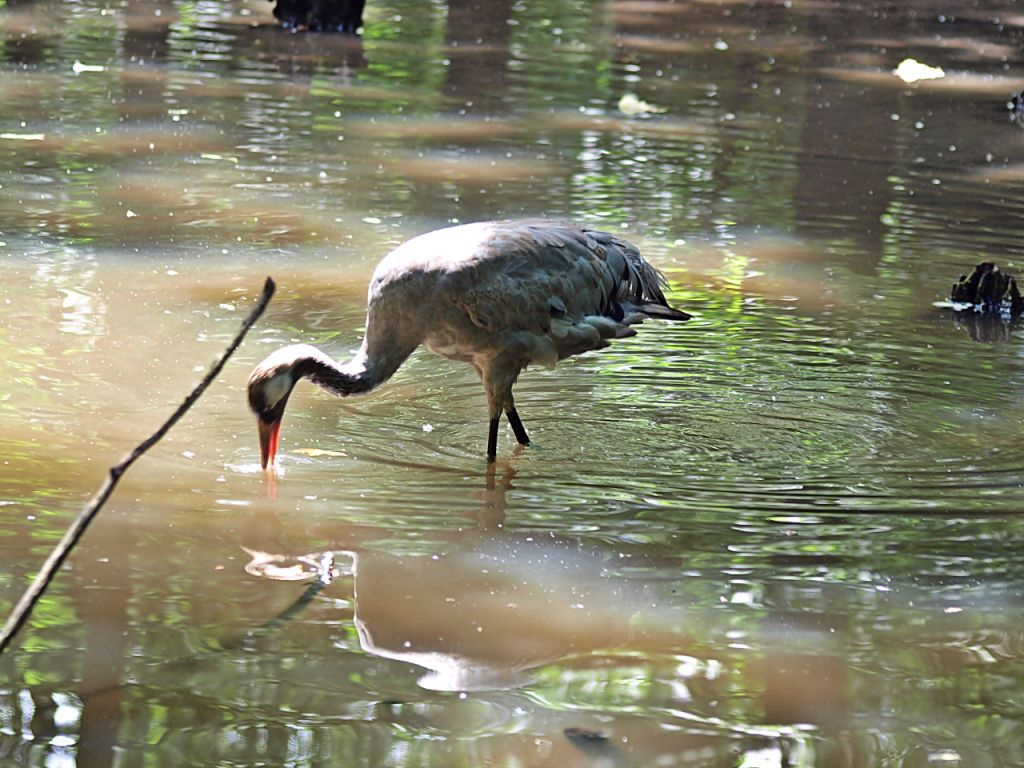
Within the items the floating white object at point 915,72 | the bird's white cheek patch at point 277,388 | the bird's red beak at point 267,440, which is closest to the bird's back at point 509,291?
the bird's white cheek patch at point 277,388

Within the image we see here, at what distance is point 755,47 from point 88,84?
8.64 m

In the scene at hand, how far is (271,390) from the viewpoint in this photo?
6.48 metres

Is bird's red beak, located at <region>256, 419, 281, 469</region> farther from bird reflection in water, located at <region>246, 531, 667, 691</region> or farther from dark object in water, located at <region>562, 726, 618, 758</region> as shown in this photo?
dark object in water, located at <region>562, 726, 618, 758</region>

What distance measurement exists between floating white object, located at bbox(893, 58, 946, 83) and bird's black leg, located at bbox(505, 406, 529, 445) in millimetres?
12562

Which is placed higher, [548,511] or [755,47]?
[755,47]

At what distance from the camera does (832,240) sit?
11305 millimetres

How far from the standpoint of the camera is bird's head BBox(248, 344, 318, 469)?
6445 mm

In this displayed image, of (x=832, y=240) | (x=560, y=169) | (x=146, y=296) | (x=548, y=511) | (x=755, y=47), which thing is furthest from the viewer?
(x=755, y=47)

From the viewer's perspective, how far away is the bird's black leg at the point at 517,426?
7.32 meters

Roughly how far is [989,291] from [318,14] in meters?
12.9

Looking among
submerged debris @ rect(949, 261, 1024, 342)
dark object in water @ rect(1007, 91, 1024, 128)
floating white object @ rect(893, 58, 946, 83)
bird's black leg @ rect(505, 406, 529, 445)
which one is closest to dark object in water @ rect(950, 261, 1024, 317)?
submerged debris @ rect(949, 261, 1024, 342)

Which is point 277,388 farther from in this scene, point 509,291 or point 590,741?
point 590,741

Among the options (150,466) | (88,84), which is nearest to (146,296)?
(150,466)

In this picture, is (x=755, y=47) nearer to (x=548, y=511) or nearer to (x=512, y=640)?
(x=548, y=511)
